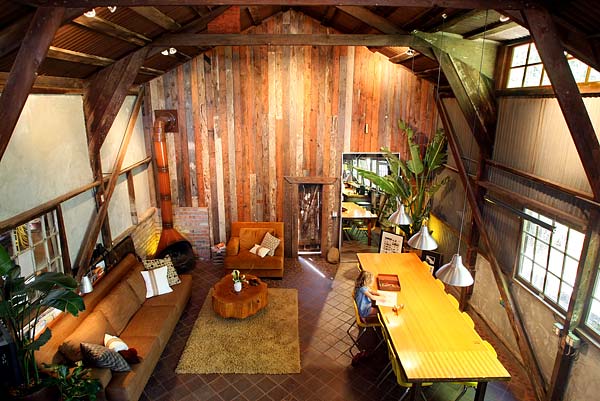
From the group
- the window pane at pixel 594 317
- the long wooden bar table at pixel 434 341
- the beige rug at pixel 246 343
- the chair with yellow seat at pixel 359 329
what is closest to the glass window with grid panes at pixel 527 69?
the window pane at pixel 594 317

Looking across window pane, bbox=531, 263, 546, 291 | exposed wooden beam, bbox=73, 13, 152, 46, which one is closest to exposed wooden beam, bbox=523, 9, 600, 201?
window pane, bbox=531, 263, 546, 291

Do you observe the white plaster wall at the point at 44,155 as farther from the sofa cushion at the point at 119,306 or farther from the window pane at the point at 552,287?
the window pane at the point at 552,287

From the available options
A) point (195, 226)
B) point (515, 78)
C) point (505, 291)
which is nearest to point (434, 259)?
point (505, 291)

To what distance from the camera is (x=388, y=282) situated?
5215 millimetres

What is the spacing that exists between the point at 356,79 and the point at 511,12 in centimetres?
471

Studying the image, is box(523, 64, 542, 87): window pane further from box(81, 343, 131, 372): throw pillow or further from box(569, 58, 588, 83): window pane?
box(81, 343, 131, 372): throw pillow

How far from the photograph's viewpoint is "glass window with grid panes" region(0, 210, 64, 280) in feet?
13.8

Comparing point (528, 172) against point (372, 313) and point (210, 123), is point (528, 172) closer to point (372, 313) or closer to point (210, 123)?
point (372, 313)

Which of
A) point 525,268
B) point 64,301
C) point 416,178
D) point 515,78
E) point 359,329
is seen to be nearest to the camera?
point 64,301

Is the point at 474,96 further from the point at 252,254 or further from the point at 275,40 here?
the point at 252,254

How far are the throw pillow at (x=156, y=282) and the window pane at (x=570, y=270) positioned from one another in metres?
5.37

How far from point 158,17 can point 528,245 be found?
211 inches

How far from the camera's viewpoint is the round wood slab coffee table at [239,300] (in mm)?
6066

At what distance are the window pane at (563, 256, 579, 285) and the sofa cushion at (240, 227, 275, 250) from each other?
506 cm
